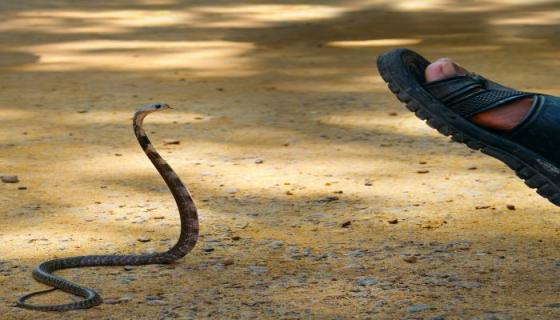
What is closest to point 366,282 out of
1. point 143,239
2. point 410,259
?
point 410,259

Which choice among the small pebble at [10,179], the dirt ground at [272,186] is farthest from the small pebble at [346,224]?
the small pebble at [10,179]

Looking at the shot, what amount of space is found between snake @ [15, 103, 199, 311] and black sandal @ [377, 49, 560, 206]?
0.64m

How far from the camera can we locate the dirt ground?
3.06 metres

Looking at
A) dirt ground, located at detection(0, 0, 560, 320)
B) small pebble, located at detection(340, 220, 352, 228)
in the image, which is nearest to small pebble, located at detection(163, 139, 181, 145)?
dirt ground, located at detection(0, 0, 560, 320)

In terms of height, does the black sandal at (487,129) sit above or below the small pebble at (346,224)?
above

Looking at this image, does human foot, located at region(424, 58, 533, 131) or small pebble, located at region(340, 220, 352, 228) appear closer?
human foot, located at region(424, 58, 533, 131)

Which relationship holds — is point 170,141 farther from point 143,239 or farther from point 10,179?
point 143,239

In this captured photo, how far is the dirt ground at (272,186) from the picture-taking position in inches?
121

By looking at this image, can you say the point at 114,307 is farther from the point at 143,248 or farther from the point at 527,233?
the point at 527,233

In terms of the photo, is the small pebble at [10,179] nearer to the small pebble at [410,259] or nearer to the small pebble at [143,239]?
the small pebble at [143,239]

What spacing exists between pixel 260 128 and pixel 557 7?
18.3ft

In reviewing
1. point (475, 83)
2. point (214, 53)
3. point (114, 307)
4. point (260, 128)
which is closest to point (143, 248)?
point (114, 307)

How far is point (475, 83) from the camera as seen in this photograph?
3297mm

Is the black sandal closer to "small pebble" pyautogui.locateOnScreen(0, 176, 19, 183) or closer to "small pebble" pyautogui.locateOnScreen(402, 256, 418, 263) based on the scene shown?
"small pebble" pyautogui.locateOnScreen(402, 256, 418, 263)
